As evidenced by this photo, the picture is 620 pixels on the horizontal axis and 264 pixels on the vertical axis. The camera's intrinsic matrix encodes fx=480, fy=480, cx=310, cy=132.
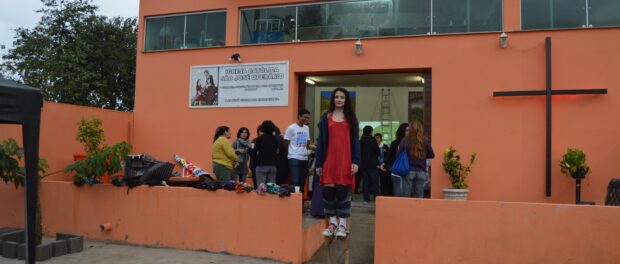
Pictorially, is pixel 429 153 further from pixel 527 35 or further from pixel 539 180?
pixel 527 35

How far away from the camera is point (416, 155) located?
6.96m

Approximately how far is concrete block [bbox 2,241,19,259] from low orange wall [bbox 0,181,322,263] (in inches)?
42.9

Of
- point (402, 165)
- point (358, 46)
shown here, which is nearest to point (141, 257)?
point (402, 165)

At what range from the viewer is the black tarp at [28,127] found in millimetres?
4246

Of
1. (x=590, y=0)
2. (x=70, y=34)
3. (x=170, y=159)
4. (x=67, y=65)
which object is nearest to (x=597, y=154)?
(x=590, y=0)

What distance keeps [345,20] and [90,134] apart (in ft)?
19.1

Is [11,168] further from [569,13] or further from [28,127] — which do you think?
[569,13]

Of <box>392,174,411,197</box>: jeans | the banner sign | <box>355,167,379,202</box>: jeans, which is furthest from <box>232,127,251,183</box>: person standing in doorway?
<box>392,174,411,197</box>: jeans

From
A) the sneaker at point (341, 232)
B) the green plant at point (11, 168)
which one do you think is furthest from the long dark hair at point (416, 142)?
the green plant at point (11, 168)

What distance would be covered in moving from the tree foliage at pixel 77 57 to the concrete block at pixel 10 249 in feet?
47.2

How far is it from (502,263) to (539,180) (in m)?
4.23

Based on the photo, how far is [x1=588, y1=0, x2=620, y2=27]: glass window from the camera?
8.79 m

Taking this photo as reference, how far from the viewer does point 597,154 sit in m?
8.56

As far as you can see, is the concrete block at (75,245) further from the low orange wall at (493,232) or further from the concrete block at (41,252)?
the low orange wall at (493,232)
